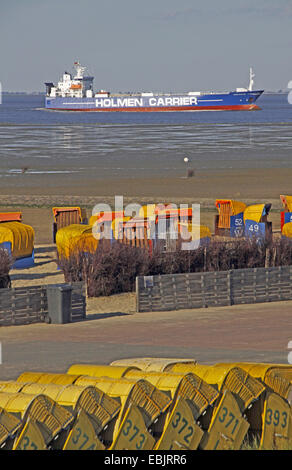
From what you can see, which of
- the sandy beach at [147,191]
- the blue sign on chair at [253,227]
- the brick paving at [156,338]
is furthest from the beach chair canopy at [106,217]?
the brick paving at [156,338]

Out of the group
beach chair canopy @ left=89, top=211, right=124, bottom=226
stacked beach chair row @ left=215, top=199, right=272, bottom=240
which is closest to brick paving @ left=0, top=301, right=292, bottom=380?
beach chair canopy @ left=89, top=211, right=124, bottom=226

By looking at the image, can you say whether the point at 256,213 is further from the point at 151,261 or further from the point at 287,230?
the point at 151,261

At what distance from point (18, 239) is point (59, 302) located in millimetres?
6708

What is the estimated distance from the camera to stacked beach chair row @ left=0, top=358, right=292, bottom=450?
28.6 ft

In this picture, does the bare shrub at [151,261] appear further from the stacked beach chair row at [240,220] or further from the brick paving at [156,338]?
the stacked beach chair row at [240,220]

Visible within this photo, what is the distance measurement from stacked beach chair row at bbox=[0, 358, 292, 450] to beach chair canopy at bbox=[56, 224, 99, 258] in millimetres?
13743

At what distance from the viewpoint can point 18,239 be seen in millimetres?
25406

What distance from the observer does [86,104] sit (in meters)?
200

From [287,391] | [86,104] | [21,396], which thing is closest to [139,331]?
[287,391]

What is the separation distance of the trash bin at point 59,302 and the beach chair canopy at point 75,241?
4.47 m

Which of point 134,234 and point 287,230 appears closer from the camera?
point 134,234

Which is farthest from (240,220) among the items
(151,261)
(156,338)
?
(156,338)
